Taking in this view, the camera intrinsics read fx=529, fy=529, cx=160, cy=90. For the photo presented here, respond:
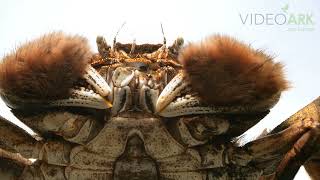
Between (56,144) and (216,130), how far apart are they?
1335mm

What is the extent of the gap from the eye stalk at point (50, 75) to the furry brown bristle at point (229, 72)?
71 centimetres

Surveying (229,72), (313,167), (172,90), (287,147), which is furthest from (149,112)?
(313,167)

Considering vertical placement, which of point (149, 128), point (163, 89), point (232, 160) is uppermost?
point (163, 89)

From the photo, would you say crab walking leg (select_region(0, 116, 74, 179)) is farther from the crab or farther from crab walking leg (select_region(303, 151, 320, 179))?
crab walking leg (select_region(303, 151, 320, 179))

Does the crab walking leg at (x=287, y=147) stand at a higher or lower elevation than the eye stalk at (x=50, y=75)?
lower

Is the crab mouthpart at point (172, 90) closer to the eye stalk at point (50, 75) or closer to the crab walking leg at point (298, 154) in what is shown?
the eye stalk at point (50, 75)

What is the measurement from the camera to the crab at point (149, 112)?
3980 millimetres

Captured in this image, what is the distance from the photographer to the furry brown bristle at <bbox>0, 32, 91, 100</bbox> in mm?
3947

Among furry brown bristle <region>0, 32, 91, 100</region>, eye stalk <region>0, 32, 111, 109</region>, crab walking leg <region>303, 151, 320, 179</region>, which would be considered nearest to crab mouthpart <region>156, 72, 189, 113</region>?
eye stalk <region>0, 32, 111, 109</region>

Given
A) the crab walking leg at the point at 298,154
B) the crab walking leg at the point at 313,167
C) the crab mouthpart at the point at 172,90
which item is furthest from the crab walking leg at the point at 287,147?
the crab mouthpart at the point at 172,90

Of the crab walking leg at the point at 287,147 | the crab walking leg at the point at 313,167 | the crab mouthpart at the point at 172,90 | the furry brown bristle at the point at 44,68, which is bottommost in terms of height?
the crab walking leg at the point at 313,167

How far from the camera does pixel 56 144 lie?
441cm

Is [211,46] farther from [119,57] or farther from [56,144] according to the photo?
[56,144]

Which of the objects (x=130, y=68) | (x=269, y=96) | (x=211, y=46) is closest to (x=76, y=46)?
(x=130, y=68)
